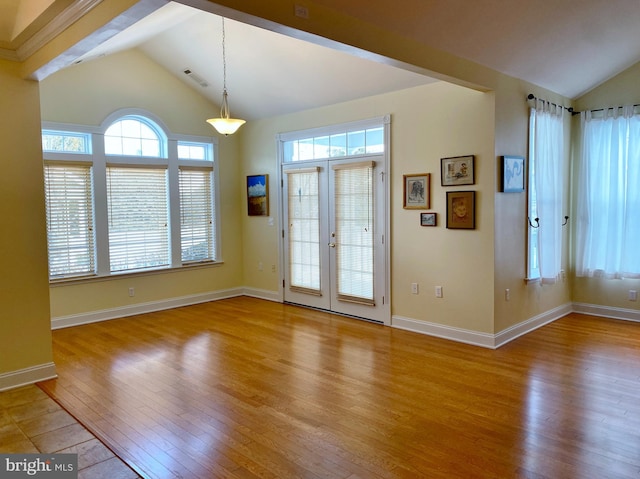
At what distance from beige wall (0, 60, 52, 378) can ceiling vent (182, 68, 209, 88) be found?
272 centimetres

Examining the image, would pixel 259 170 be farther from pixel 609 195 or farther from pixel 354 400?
pixel 609 195

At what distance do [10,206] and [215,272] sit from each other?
3645 millimetres

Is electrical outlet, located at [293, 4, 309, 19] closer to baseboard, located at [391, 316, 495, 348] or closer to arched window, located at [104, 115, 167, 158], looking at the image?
baseboard, located at [391, 316, 495, 348]

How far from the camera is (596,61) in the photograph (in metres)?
5.06

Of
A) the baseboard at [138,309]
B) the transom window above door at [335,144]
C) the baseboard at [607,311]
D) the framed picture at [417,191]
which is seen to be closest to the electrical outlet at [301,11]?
the framed picture at [417,191]

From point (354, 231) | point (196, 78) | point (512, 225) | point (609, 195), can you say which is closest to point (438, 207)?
point (512, 225)

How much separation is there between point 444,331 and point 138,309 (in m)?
4.05

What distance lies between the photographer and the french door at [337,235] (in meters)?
5.59

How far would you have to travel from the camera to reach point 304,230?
6512 millimetres

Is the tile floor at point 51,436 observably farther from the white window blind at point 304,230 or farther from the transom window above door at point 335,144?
the transom window above door at point 335,144

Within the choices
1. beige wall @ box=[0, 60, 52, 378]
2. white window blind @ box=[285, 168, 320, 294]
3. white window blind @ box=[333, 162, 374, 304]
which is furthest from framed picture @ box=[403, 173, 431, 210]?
beige wall @ box=[0, 60, 52, 378]

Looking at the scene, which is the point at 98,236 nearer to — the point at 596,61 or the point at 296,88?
the point at 296,88

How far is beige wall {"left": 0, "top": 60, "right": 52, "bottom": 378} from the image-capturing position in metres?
3.71

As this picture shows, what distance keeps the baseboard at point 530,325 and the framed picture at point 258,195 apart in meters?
3.79
